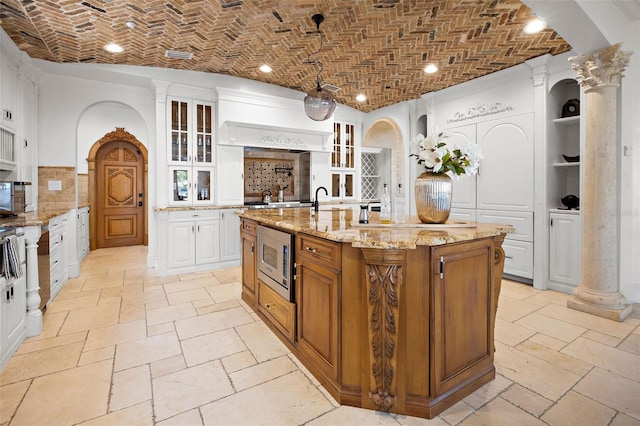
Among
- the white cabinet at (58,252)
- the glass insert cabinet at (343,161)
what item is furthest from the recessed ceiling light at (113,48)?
the glass insert cabinet at (343,161)

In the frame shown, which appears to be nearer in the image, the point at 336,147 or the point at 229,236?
the point at 229,236

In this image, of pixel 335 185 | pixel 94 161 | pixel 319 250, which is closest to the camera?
pixel 319 250

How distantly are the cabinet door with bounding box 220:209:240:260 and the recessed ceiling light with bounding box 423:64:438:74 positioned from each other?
11.2 ft

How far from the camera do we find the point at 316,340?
2039 mm

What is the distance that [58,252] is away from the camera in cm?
371

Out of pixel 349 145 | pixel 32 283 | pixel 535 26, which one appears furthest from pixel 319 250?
pixel 349 145

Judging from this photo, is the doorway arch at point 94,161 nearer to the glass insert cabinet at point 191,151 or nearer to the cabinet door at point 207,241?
the glass insert cabinet at point 191,151

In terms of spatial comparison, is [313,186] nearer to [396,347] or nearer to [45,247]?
[45,247]

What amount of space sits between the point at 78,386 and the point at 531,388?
2745 millimetres

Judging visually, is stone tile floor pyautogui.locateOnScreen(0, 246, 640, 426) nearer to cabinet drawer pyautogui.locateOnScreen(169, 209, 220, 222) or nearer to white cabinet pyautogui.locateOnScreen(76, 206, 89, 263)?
cabinet drawer pyautogui.locateOnScreen(169, 209, 220, 222)

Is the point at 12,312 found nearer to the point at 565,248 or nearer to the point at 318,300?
the point at 318,300

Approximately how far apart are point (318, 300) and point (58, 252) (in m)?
3.47

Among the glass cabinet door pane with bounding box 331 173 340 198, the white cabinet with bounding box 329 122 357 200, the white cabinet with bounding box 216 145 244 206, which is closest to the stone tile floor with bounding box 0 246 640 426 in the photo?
the white cabinet with bounding box 216 145 244 206

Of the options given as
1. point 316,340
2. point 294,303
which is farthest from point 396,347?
point 294,303
